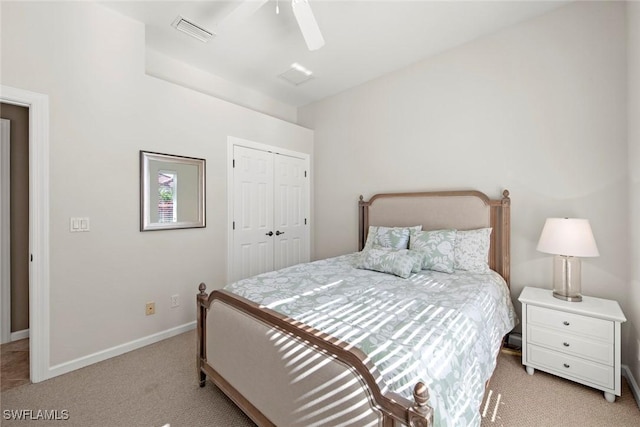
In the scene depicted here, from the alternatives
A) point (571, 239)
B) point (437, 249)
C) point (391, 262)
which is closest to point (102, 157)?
point (391, 262)

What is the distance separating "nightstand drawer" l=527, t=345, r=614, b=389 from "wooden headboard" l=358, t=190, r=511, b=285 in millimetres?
672

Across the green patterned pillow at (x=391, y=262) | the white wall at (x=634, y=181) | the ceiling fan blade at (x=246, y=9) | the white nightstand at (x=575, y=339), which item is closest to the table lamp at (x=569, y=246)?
the white nightstand at (x=575, y=339)

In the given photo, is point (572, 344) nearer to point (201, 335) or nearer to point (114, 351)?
point (201, 335)

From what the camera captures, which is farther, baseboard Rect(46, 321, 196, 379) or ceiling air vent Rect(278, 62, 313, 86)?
ceiling air vent Rect(278, 62, 313, 86)

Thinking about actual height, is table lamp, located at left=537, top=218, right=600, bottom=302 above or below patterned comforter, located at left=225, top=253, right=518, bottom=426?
above

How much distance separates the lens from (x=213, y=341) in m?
1.89

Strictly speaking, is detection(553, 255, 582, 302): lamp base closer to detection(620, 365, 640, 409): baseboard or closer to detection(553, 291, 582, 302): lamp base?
detection(553, 291, 582, 302): lamp base

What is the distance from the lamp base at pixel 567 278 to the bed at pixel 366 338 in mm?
353

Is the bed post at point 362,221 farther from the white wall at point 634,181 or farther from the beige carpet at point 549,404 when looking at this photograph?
the white wall at point 634,181

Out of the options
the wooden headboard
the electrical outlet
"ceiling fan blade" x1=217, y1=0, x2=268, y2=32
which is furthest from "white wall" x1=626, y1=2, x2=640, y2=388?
the electrical outlet

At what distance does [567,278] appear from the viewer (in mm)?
2162

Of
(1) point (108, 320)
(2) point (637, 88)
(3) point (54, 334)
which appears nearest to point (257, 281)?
(1) point (108, 320)

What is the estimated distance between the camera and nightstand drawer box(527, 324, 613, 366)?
1875mm

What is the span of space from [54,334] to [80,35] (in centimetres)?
237
